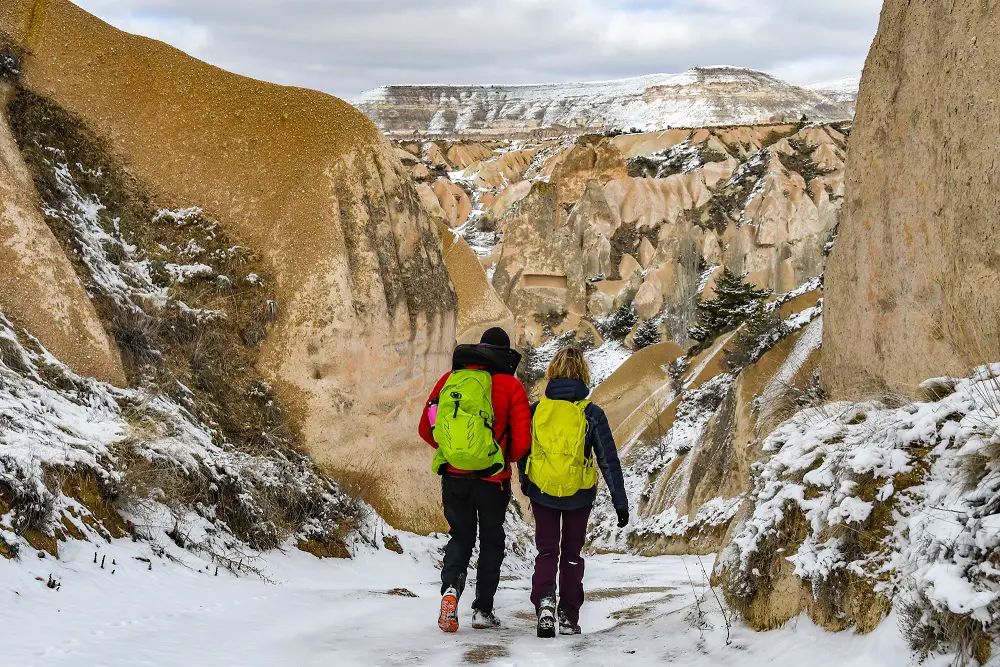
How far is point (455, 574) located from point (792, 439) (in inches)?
77.9

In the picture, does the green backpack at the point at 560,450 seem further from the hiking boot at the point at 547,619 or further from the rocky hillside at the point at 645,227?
the rocky hillside at the point at 645,227

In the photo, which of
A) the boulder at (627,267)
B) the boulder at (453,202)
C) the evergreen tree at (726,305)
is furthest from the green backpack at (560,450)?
the boulder at (453,202)

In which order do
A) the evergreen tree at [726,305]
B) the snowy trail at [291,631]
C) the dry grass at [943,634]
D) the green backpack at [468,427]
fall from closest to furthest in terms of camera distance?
1. the dry grass at [943,634]
2. the snowy trail at [291,631]
3. the green backpack at [468,427]
4. the evergreen tree at [726,305]

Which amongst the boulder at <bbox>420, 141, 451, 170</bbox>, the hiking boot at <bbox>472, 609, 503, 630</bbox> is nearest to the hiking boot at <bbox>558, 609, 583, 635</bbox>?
the hiking boot at <bbox>472, 609, 503, 630</bbox>

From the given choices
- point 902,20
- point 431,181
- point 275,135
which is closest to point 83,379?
point 275,135

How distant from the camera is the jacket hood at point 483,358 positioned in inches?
206

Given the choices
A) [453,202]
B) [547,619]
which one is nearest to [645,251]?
[453,202]

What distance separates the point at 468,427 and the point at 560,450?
20.5 inches

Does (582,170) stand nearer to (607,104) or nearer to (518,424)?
(518,424)

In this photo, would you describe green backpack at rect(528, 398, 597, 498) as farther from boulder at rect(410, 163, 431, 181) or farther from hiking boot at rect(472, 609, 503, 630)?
boulder at rect(410, 163, 431, 181)

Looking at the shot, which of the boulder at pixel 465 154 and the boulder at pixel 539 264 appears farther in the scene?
the boulder at pixel 465 154

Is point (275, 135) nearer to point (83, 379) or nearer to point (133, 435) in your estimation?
point (83, 379)

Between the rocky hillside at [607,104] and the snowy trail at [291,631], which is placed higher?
the rocky hillside at [607,104]

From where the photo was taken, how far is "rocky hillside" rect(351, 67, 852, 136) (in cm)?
14611
